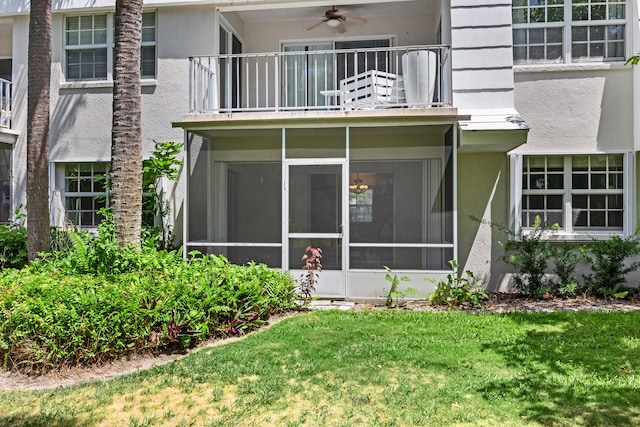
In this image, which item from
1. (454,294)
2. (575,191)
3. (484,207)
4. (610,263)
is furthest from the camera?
(484,207)

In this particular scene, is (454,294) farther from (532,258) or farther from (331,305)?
(331,305)

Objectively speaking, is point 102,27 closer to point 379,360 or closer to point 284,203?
point 284,203

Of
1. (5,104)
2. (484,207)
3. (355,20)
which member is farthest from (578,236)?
(5,104)

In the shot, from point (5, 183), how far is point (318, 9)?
25.8ft

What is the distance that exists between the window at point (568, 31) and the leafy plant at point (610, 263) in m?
3.57

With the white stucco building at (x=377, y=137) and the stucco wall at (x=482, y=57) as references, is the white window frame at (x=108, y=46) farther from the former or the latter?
the stucco wall at (x=482, y=57)

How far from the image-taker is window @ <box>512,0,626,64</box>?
9.38m

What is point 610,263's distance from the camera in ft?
28.4

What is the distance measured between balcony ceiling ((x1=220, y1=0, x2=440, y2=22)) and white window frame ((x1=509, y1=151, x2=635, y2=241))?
4084mm

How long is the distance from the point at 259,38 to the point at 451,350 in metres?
8.90

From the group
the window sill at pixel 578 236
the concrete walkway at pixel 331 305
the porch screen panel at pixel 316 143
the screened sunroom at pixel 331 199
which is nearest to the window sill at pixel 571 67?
the screened sunroom at pixel 331 199

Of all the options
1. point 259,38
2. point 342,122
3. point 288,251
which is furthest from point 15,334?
point 259,38

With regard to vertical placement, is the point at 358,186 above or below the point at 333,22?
below

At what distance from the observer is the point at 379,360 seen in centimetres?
529
